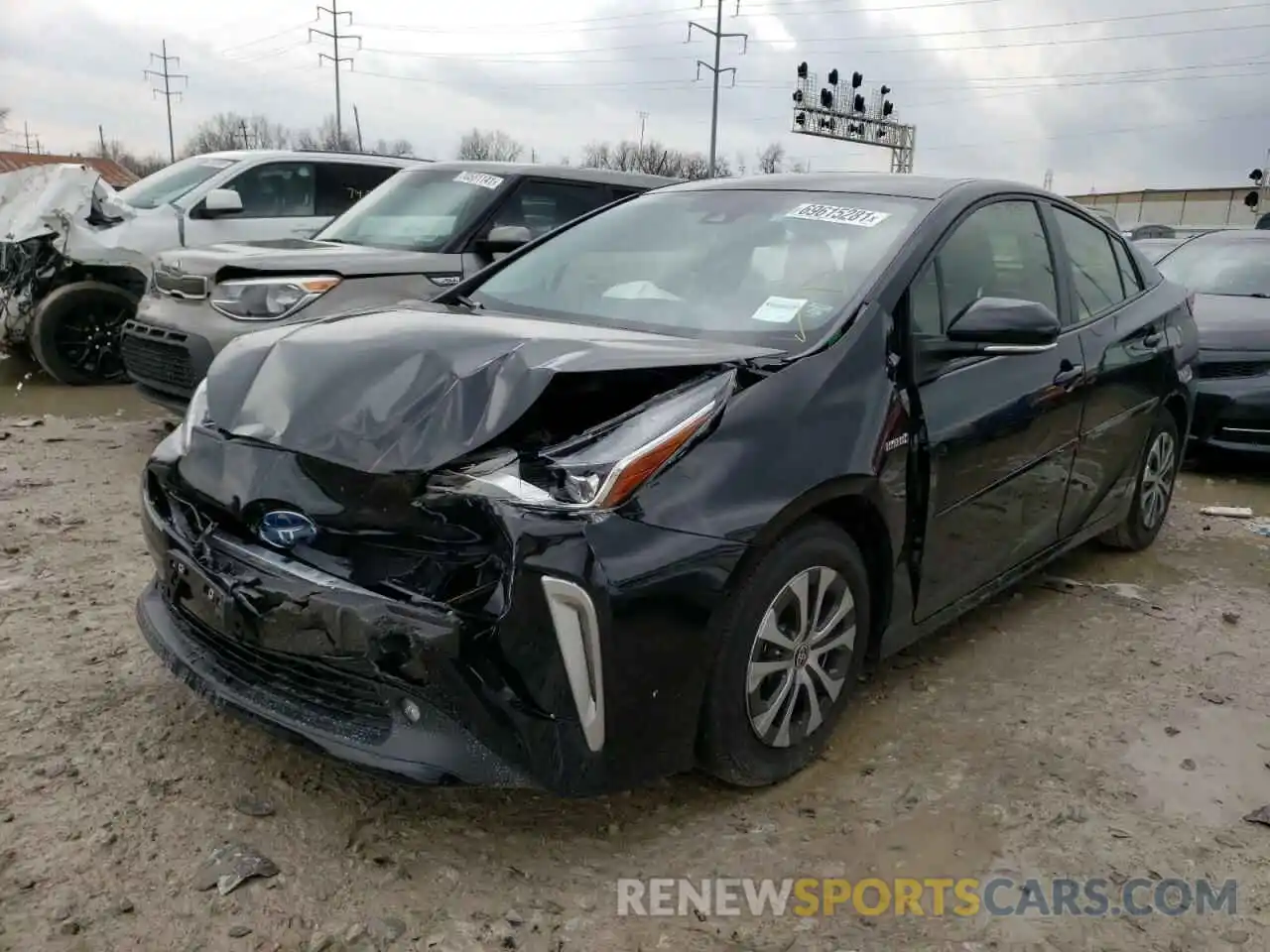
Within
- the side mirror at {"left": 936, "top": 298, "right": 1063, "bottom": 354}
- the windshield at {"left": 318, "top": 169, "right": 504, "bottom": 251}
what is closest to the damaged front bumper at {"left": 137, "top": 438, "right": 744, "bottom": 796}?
the side mirror at {"left": 936, "top": 298, "right": 1063, "bottom": 354}

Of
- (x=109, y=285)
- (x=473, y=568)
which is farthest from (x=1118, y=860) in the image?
(x=109, y=285)

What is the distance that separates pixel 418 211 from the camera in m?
6.19

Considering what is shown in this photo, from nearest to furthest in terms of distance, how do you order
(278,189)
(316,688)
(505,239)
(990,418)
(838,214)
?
1. (316,688)
2. (990,418)
3. (838,214)
4. (505,239)
5. (278,189)

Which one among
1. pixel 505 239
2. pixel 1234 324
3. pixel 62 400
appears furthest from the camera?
pixel 62 400

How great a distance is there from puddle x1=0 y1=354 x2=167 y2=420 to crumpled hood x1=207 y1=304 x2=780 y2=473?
4.35 m

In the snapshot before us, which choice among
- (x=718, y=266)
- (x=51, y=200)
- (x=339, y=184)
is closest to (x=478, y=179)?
(x=339, y=184)

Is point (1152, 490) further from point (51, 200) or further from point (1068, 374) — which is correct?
Result: point (51, 200)

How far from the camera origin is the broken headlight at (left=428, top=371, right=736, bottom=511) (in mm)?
2113

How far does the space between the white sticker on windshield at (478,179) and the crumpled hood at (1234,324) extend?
14.0 feet

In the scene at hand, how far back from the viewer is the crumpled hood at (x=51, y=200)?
7074 millimetres

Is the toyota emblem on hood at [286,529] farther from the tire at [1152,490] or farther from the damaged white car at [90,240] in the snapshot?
the damaged white car at [90,240]

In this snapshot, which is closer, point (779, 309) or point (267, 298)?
point (779, 309)

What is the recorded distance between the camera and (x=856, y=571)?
266 cm

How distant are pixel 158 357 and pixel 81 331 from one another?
2.57 metres
